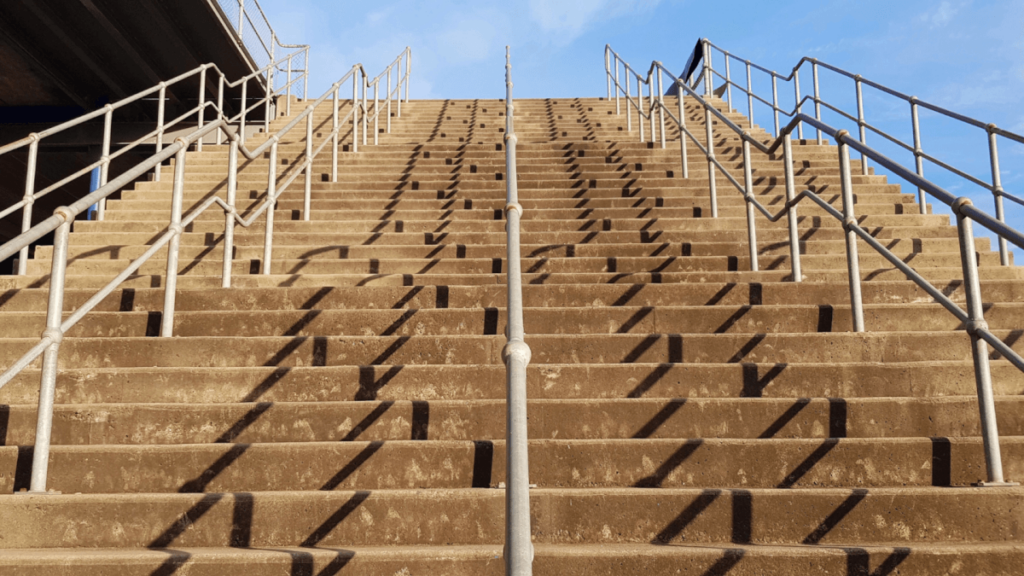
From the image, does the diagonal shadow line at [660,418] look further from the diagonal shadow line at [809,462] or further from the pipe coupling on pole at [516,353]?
the pipe coupling on pole at [516,353]

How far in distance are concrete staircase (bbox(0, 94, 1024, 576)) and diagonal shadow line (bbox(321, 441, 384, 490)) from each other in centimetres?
1

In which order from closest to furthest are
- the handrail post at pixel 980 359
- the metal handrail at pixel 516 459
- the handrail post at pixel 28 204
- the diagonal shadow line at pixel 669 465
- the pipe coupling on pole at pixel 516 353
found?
the metal handrail at pixel 516 459 < the pipe coupling on pole at pixel 516 353 < the handrail post at pixel 980 359 < the diagonal shadow line at pixel 669 465 < the handrail post at pixel 28 204

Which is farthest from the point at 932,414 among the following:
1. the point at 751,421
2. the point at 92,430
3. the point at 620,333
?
the point at 92,430

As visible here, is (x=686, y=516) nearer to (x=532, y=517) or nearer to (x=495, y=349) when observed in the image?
(x=532, y=517)

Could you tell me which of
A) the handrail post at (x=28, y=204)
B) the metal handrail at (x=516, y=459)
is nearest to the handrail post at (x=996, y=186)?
the metal handrail at (x=516, y=459)

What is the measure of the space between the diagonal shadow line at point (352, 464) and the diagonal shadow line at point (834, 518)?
1.46 m

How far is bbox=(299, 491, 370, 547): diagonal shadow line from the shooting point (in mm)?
2164

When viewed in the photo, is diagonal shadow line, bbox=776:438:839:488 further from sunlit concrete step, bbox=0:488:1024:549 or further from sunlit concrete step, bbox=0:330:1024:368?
sunlit concrete step, bbox=0:330:1024:368

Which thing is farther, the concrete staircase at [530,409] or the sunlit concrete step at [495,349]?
the sunlit concrete step at [495,349]

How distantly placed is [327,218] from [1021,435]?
452 cm

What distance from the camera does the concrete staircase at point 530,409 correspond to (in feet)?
6.97

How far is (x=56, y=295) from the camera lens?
2.55 meters

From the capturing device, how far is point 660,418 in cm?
266

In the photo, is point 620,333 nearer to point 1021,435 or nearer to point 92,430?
point 1021,435
